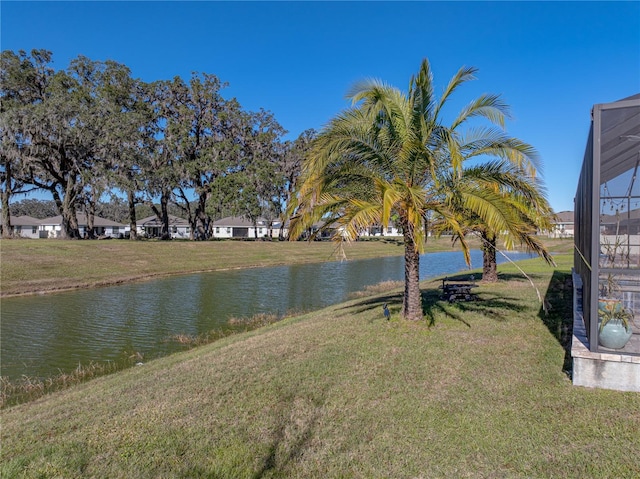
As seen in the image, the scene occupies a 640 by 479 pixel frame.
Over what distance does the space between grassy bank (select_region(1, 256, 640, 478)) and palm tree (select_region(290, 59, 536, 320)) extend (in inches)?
102

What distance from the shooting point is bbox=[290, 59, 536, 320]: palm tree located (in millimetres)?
8796

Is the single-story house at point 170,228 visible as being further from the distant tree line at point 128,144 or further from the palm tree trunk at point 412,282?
the palm tree trunk at point 412,282

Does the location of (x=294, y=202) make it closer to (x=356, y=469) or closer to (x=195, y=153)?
(x=356, y=469)

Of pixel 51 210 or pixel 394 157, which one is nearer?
pixel 394 157

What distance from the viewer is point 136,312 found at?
16.5 meters

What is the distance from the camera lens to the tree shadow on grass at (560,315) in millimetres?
7812

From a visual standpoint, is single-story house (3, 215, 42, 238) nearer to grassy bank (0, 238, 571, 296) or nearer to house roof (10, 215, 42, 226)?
house roof (10, 215, 42, 226)

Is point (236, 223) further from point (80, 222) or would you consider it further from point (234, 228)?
point (80, 222)

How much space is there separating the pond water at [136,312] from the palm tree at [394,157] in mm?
6399

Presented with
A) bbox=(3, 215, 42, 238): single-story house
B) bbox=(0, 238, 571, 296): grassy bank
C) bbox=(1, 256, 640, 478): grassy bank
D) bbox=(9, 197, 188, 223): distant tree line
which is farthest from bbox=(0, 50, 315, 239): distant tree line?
bbox=(9, 197, 188, 223): distant tree line

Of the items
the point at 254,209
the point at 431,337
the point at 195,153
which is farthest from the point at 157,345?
the point at 195,153

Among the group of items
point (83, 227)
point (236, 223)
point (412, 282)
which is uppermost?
point (236, 223)

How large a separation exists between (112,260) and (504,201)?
2899 centimetres

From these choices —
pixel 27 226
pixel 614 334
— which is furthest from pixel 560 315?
pixel 27 226
